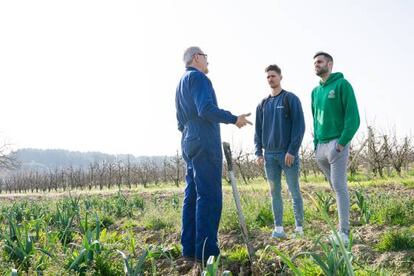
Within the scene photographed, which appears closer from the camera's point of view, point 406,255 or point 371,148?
point 406,255

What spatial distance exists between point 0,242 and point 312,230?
10.5 ft

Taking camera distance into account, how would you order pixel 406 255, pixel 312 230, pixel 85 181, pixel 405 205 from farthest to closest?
pixel 85 181
pixel 405 205
pixel 312 230
pixel 406 255

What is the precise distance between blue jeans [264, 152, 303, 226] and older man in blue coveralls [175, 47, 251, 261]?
3.65ft

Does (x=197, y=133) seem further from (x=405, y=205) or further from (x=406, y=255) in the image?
(x=405, y=205)

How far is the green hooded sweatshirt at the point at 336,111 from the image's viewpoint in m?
3.78

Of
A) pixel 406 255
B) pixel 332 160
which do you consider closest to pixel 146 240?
pixel 332 160

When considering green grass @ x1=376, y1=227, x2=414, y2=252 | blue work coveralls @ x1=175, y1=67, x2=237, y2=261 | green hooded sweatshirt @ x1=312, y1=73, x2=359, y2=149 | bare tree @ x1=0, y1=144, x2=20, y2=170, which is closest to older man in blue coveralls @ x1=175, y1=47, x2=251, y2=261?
blue work coveralls @ x1=175, y1=67, x2=237, y2=261

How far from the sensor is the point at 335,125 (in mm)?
3961

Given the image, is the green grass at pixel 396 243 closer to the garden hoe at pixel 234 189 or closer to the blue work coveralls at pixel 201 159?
the garden hoe at pixel 234 189

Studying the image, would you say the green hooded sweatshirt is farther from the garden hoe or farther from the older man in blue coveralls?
the garden hoe

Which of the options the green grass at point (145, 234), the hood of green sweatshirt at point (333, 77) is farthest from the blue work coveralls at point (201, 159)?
the hood of green sweatshirt at point (333, 77)

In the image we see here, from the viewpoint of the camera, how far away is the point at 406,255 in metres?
3.18

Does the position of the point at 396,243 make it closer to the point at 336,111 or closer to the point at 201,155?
the point at 336,111

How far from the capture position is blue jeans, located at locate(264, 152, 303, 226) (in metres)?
4.48
